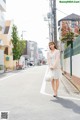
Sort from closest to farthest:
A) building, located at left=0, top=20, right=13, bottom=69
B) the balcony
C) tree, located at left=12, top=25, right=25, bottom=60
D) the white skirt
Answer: the white skirt
the balcony
building, located at left=0, top=20, right=13, bottom=69
tree, located at left=12, top=25, right=25, bottom=60

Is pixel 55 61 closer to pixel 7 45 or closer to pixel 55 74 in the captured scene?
pixel 55 74

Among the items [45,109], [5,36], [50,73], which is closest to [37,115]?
[45,109]

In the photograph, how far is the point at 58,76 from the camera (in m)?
12.0

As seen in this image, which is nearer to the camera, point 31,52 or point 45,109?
point 45,109

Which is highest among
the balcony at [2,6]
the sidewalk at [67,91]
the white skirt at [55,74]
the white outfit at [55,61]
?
the balcony at [2,6]

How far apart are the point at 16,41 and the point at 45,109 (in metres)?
64.3

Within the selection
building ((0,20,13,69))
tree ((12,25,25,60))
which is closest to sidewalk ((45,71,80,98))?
building ((0,20,13,69))

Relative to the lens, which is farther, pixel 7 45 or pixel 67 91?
pixel 7 45

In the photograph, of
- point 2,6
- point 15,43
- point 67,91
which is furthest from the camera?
point 15,43

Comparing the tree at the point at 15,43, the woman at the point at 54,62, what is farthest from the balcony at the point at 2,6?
the woman at the point at 54,62

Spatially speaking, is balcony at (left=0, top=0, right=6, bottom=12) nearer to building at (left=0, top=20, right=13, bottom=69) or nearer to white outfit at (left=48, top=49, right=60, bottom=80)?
building at (left=0, top=20, right=13, bottom=69)

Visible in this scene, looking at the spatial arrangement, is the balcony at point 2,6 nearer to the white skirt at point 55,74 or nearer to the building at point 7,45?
the building at point 7,45

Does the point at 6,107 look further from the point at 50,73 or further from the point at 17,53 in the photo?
the point at 17,53

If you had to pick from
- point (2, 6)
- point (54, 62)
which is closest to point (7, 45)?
point (2, 6)
